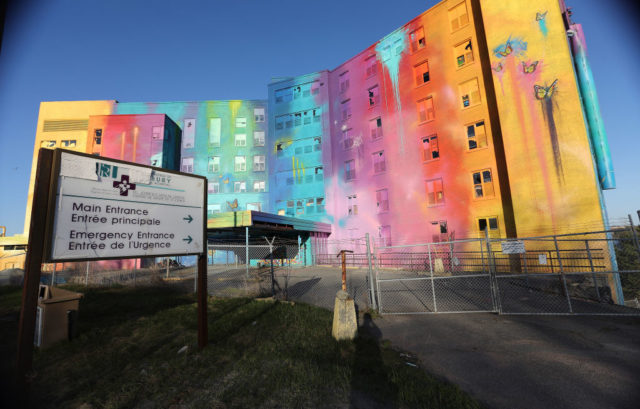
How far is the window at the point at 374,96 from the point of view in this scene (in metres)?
26.6

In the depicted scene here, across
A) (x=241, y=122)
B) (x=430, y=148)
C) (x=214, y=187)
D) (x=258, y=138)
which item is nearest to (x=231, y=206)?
(x=214, y=187)

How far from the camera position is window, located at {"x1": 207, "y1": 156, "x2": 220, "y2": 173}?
1378 inches

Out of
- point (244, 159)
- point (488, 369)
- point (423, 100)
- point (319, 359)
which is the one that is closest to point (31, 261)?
point (319, 359)

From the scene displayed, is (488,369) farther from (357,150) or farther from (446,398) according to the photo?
(357,150)

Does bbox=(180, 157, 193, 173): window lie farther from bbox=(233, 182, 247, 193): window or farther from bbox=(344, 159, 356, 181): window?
Answer: bbox=(344, 159, 356, 181): window

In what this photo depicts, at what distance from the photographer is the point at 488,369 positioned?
4.33 metres

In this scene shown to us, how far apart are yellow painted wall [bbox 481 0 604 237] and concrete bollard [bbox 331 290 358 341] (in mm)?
17166

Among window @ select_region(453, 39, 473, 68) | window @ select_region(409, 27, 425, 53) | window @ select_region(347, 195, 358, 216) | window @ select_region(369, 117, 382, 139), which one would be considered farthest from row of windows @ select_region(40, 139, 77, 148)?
window @ select_region(453, 39, 473, 68)

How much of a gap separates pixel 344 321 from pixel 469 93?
22917 millimetres

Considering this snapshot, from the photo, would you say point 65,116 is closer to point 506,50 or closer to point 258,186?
point 258,186

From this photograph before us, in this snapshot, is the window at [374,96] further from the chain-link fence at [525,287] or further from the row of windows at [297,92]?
the chain-link fence at [525,287]

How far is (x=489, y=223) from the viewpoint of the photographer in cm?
1923

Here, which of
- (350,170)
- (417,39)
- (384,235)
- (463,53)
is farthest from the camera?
(350,170)

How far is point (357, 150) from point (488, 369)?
2502 centimetres
